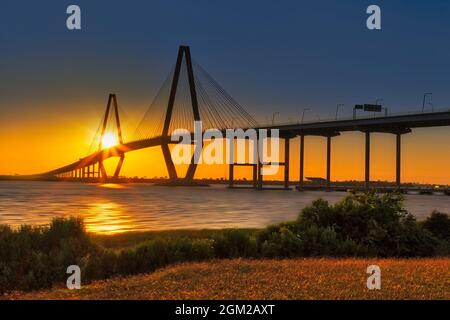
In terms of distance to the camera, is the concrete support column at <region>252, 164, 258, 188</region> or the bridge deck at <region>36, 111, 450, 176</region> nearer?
the bridge deck at <region>36, 111, 450, 176</region>

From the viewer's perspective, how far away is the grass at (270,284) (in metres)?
11.7

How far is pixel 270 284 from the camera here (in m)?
12.6

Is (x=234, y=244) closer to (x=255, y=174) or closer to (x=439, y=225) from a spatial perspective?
(x=439, y=225)

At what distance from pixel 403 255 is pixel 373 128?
120 meters

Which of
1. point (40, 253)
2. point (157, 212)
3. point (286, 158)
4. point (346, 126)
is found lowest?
point (157, 212)

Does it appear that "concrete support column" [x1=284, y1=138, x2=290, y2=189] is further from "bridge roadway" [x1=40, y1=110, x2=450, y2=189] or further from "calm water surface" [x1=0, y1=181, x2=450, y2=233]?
"calm water surface" [x1=0, y1=181, x2=450, y2=233]

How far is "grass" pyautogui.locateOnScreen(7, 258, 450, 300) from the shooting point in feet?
38.4

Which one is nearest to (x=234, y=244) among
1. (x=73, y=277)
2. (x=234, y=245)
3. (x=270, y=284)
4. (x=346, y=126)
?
(x=234, y=245)

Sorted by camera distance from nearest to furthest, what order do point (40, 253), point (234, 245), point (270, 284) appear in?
1. point (270, 284)
2. point (40, 253)
3. point (234, 245)

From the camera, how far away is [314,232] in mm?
19531

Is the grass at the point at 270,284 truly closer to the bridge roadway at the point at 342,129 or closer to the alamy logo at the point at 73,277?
Answer: the alamy logo at the point at 73,277

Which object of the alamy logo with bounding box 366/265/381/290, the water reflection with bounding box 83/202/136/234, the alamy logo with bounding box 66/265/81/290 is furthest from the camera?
the water reflection with bounding box 83/202/136/234

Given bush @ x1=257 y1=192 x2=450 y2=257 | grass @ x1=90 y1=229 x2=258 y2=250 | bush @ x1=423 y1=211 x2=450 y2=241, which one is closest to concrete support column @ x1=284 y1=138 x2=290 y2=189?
bush @ x1=423 y1=211 x2=450 y2=241
